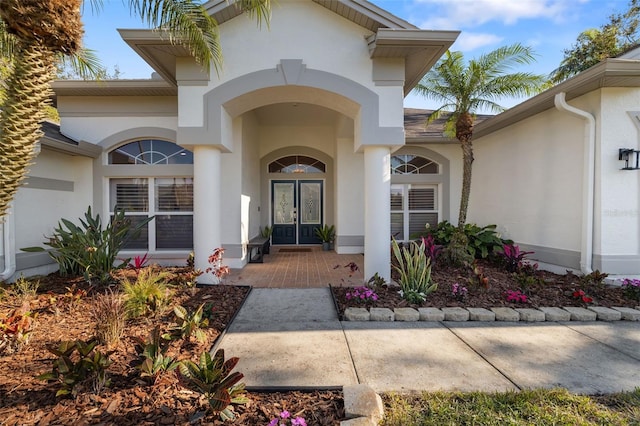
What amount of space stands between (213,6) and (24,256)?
6495mm

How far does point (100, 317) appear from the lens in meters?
3.47

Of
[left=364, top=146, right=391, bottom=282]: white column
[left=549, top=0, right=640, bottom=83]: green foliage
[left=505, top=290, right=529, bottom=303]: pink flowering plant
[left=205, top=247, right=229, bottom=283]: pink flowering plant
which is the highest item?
[left=549, top=0, right=640, bottom=83]: green foliage

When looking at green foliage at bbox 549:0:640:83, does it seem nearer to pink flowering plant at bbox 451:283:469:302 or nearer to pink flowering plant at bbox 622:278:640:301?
pink flowering plant at bbox 622:278:640:301

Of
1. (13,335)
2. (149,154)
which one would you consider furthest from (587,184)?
(149,154)

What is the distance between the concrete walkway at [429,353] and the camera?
9.80 feet

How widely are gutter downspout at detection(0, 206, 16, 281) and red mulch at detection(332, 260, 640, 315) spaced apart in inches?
256

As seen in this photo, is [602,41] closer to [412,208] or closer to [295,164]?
[412,208]

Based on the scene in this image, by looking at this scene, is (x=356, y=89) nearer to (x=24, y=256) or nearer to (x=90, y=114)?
(x=90, y=114)

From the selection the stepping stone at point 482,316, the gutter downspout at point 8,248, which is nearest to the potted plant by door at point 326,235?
the stepping stone at point 482,316

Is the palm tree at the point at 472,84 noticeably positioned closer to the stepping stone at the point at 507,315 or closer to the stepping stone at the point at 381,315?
the stepping stone at the point at 507,315

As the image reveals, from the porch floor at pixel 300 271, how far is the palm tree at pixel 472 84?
2776mm

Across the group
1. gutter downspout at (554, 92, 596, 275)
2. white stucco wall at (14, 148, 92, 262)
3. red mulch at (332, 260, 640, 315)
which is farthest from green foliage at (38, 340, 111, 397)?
gutter downspout at (554, 92, 596, 275)

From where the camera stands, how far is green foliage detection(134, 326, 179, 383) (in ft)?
8.82

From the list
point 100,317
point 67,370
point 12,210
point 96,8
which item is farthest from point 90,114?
point 67,370
